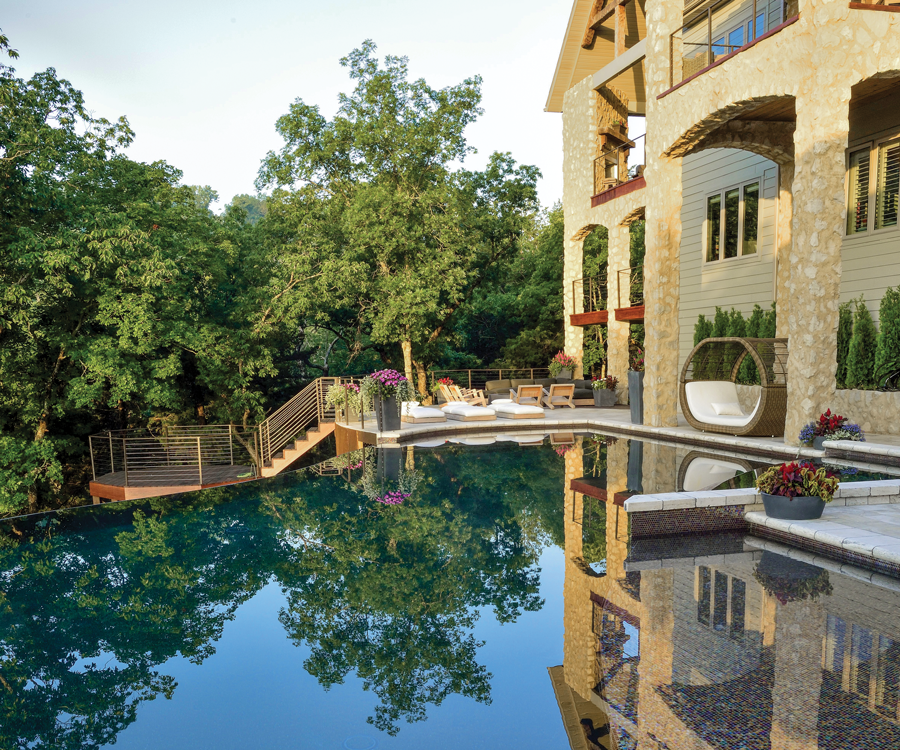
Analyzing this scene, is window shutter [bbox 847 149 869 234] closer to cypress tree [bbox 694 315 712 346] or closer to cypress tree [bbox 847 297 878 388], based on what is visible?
cypress tree [bbox 847 297 878 388]

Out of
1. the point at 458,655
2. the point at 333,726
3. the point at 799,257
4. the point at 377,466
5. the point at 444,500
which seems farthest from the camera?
the point at 377,466

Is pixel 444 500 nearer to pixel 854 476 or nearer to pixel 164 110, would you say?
pixel 854 476

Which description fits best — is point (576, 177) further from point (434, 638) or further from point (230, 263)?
point (434, 638)

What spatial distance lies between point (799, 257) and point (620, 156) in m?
10.8

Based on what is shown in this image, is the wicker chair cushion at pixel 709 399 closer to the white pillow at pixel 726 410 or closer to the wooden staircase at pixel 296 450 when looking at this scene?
the white pillow at pixel 726 410

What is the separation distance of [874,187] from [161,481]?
1664cm

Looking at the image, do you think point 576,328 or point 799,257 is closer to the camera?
point 799,257

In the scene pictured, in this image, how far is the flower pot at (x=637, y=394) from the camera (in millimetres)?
12562

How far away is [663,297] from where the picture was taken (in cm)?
1201

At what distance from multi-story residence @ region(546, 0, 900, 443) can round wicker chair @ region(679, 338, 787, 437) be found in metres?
0.49

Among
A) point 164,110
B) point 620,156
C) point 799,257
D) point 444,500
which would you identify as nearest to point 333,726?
point 444,500

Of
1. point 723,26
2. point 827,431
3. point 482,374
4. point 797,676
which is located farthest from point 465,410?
point 482,374

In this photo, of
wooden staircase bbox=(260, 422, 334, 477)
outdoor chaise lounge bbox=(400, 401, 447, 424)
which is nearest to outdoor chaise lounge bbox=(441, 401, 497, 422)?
outdoor chaise lounge bbox=(400, 401, 447, 424)

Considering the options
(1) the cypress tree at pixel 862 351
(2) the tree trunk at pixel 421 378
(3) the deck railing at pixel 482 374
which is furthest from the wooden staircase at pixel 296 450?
(1) the cypress tree at pixel 862 351
